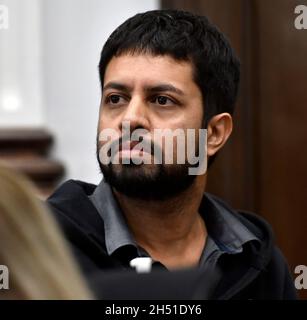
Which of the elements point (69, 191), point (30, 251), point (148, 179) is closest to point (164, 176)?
point (148, 179)

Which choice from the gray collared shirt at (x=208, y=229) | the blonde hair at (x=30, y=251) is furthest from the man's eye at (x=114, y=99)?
the blonde hair at (x=30, y=251)

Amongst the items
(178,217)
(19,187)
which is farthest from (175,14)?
(19,187)

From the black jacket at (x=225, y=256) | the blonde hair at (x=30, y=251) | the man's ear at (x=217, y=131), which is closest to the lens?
the blonde hair at (x=30, y=251)

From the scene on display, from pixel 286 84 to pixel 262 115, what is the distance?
78 mm

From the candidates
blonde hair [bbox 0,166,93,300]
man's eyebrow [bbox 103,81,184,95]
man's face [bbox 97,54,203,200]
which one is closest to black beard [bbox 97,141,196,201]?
man's face [bbox 97,54,203,200]

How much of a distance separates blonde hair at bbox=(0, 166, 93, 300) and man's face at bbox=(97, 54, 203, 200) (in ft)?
1.66

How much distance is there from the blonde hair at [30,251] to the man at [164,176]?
463mm

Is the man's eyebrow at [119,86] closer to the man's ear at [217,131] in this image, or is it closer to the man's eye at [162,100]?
the man's eye at [162,100]

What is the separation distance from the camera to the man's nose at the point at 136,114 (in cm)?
107

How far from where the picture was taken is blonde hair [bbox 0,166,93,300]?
541mm

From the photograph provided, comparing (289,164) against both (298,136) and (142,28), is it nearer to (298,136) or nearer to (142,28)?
(298,136)

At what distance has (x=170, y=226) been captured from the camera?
3.82 feet

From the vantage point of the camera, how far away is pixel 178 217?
3.84 ft

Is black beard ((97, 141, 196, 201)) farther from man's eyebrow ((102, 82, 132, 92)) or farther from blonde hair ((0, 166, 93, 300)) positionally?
blonde hair ((0, 166, 93, 300))
